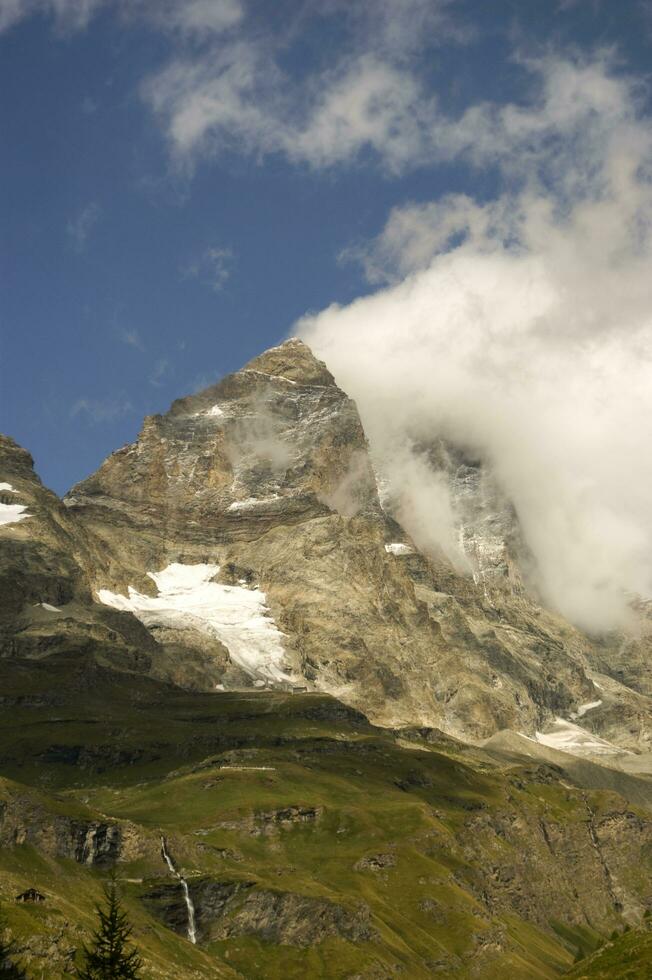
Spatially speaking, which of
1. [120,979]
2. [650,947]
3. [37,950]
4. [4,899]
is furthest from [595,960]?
[4,899]

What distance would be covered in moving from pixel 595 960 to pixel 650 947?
37.3 feet

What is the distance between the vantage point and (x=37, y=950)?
598 feet

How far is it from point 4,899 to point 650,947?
11847cm

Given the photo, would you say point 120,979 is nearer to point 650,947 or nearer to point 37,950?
point 650,947

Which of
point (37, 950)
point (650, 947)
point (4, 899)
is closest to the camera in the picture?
point (650, 947)

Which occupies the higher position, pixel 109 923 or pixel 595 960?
pixel 595 960

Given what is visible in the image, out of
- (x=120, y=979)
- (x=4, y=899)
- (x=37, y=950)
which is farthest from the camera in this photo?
(x=4, y=899)

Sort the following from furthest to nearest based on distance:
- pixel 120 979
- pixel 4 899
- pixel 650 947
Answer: pixel 4 899
pixel 120 979
pixel 650 947

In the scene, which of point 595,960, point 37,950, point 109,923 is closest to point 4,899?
point 37,950

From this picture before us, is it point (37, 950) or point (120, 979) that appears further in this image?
point (37, 950)

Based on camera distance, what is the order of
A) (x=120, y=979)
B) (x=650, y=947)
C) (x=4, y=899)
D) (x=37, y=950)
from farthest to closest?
(x=4, y=899) < (x=37, y=950) < (x=120, y=979) < (x=650, y=947)

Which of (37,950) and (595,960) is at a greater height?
(595,960)

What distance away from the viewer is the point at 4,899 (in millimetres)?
197875

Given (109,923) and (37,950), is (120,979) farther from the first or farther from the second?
(37,950)
